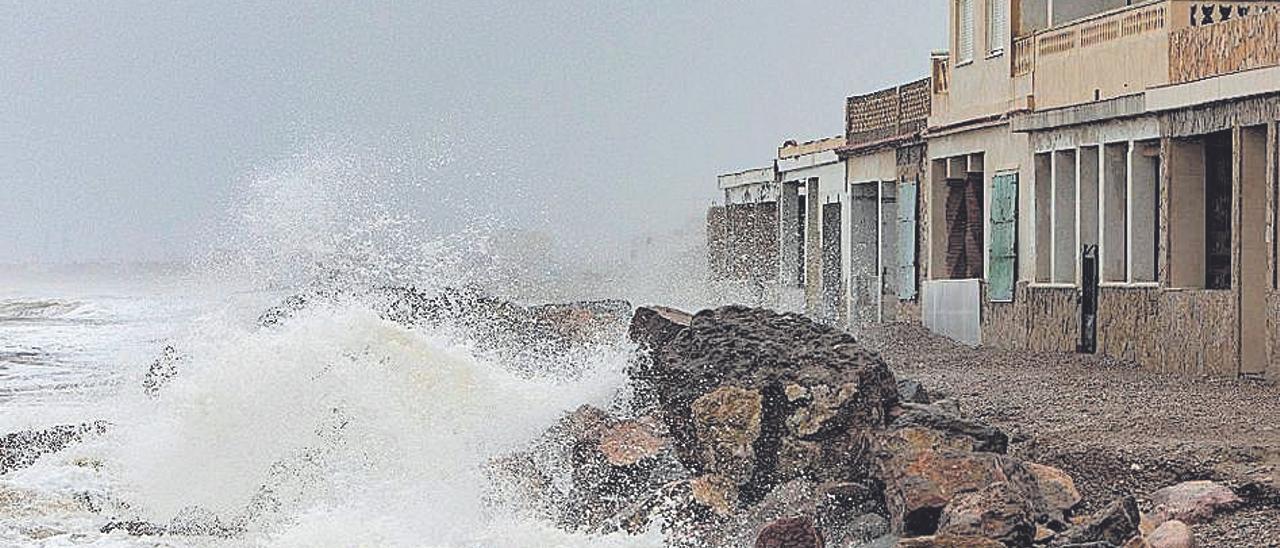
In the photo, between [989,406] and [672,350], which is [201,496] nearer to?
[672,350]

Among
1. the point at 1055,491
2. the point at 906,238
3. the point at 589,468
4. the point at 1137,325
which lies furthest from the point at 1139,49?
the point at 1055,491

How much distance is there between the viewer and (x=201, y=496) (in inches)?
575

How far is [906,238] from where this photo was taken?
88.8 feet

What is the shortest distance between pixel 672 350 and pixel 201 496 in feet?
12.9

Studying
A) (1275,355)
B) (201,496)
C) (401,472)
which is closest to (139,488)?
(201,496)

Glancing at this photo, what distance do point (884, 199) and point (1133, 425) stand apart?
14.9 meters

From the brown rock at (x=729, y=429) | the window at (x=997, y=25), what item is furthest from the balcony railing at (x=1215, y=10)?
the brown rock at (x=729, y=429)

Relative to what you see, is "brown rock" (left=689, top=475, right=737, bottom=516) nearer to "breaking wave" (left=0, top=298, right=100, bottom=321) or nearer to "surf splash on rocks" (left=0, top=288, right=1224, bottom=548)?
"surf splash on rocks" (left=0, top=288, right=1224, bottom=548)

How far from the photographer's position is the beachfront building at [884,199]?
27.0m

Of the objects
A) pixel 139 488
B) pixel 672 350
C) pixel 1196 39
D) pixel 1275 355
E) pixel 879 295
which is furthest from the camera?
pixel 879 295

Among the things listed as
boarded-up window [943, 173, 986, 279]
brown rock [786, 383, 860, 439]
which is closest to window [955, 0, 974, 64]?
boarded-up window [943, 173, 986, 279]

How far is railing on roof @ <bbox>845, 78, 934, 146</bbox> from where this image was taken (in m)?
27.2

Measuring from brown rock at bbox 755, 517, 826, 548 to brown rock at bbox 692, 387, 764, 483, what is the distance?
1693 mm

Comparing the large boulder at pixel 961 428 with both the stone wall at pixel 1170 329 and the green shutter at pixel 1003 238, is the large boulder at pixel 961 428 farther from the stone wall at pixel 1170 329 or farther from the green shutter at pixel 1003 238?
the green shutter at pixel 1003 238
